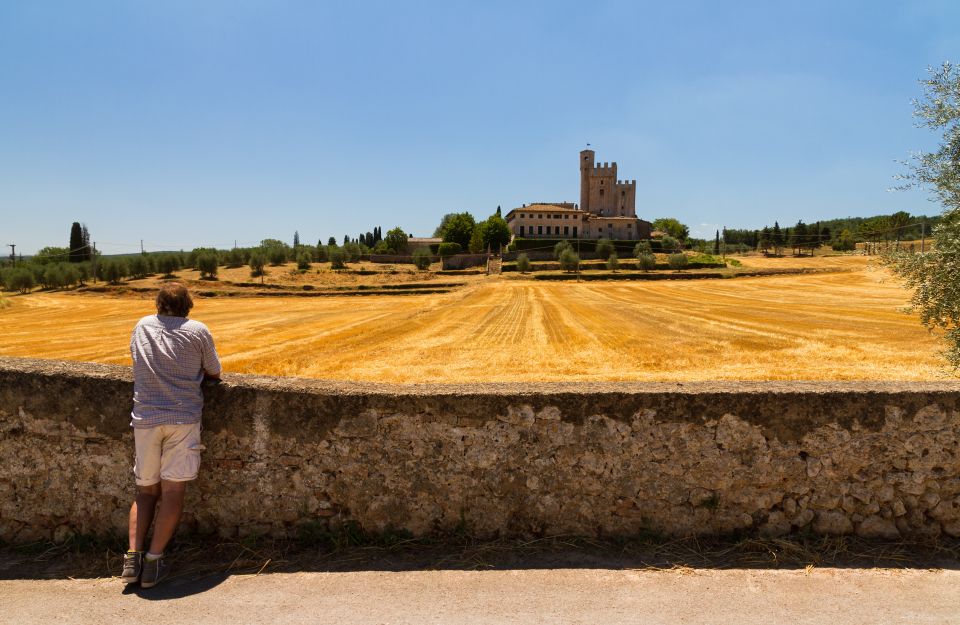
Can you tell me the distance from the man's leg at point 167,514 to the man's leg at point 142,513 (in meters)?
0.06

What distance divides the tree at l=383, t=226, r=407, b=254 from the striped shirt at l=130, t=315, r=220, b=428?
443ft

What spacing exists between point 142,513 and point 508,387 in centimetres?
295

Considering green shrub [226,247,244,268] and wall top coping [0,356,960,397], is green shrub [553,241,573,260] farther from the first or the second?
wall top coping [0,356,960,397]

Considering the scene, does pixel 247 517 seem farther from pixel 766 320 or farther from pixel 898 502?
pixel 766 320

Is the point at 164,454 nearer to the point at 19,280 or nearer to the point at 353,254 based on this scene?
the point at 19,280

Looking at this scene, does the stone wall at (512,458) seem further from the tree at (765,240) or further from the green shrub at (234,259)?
the tree at (765,240)

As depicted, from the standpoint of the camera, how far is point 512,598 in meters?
3.44

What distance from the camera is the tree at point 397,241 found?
139 meters

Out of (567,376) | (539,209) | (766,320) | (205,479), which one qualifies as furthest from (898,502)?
(539,209)

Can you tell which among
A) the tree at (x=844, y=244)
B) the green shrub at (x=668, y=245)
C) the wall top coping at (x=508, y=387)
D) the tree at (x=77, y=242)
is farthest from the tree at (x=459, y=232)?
the wall top coping at (x=508, y=387)

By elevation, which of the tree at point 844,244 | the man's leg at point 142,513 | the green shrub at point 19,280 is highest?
the tree at point 844,244

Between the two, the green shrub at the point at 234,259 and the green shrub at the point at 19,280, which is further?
the green shrub at the point at 234,259

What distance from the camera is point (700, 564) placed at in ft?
12.5

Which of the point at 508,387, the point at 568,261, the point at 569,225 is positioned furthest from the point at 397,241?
the point at 508,387
